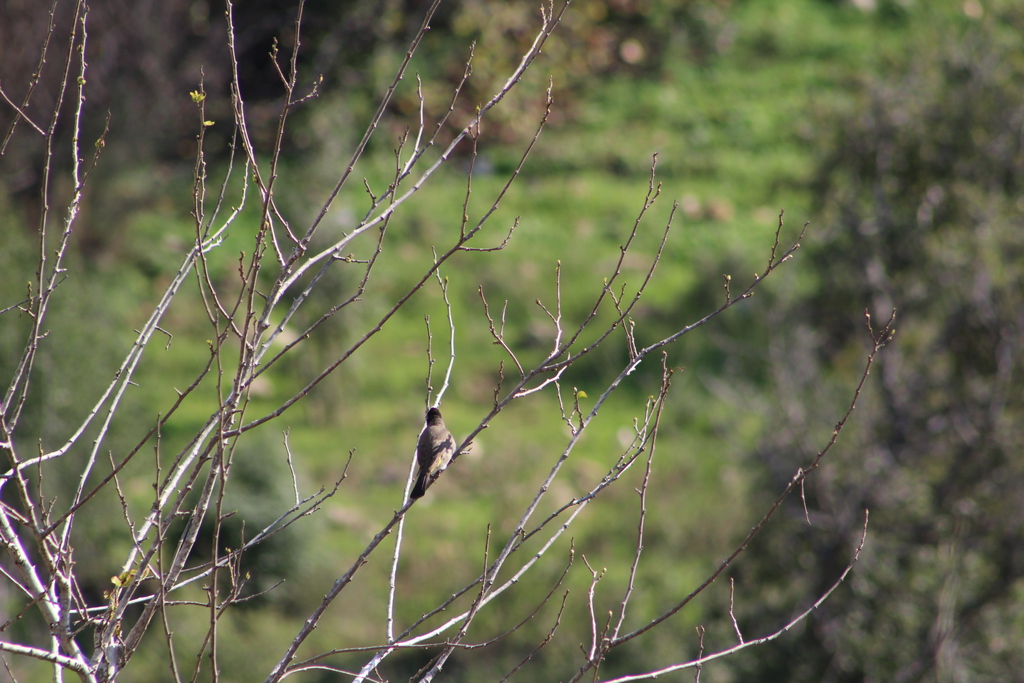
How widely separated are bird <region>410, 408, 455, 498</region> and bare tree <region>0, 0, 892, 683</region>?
17cm

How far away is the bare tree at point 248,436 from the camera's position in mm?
2322

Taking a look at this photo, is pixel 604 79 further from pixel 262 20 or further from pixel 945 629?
pixel 945 629

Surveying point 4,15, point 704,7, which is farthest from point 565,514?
point 704,7

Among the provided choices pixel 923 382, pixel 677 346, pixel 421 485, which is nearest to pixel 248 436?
pixel 677 346

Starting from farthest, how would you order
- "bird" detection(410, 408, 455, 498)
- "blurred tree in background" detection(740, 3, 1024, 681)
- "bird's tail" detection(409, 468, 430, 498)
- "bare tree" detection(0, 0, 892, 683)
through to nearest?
1. "blurred tree in background" detection(740, 3, 1024, 681)
2. "bird" detection(410, 408, 455, 498)
3. "bird's tail" detection(409, 468, 430, 498)
4. "bare tree" detection(0, 0, 892, 683)

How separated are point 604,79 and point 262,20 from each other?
4.69 m

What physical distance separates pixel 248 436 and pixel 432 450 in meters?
4.64

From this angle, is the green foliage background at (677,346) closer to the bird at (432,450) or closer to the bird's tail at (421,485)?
the bird at (432,450)

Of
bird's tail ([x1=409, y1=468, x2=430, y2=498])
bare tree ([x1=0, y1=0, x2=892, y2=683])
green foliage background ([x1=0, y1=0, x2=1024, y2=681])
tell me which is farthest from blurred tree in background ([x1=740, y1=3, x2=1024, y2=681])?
bird's tail ([x1=409, y1=468, x2=430, y2=498])

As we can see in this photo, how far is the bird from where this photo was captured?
3471 mm

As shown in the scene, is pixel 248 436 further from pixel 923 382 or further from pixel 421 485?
pixel 923 382

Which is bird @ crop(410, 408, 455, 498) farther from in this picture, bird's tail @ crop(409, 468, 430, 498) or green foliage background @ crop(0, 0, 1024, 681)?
green foliage background @ crop(0, 0, 1024, 681)

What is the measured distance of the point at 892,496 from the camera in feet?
20.2

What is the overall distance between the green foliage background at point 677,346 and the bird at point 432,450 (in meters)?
3.09
